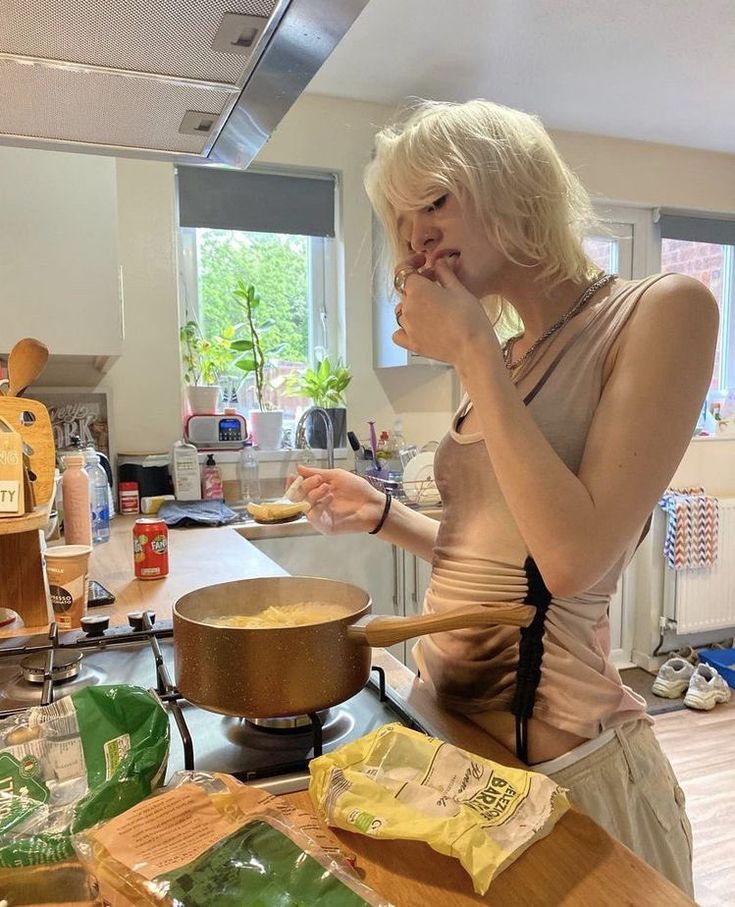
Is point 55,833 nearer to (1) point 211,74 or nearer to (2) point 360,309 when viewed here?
(1) point 211,74

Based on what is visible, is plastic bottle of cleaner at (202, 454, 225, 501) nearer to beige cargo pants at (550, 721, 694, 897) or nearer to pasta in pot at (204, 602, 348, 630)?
pasta in pot at (204, 602, 348, 630)

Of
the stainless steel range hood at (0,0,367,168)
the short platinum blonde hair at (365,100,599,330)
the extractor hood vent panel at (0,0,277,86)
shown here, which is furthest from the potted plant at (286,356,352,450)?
the short platinum blonde hair at (365,100,599,330)

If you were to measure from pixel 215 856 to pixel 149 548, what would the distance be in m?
1.04

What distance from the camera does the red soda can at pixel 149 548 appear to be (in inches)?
56.1

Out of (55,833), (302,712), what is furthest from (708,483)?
(55,833)

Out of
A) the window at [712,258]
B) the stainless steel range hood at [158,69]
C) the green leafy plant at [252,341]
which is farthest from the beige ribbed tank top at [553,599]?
the window at [712,258]

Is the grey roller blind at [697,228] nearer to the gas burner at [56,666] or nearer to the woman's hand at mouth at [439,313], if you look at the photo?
the woman's hand at mouth at [439,313]

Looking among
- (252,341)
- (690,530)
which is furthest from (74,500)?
(690,530)

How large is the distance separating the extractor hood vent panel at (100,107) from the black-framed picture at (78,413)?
1369 millimetres

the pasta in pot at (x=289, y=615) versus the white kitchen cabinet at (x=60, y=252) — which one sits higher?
the white kitchen cabinet at (x=60, y=252)

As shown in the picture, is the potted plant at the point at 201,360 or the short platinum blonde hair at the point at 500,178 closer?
the short platinum blonde hair at the point at 500,178

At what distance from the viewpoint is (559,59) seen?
246cm

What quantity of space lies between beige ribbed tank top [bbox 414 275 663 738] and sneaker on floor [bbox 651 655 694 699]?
254 cm

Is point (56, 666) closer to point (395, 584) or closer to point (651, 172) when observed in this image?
point (395, 584)
